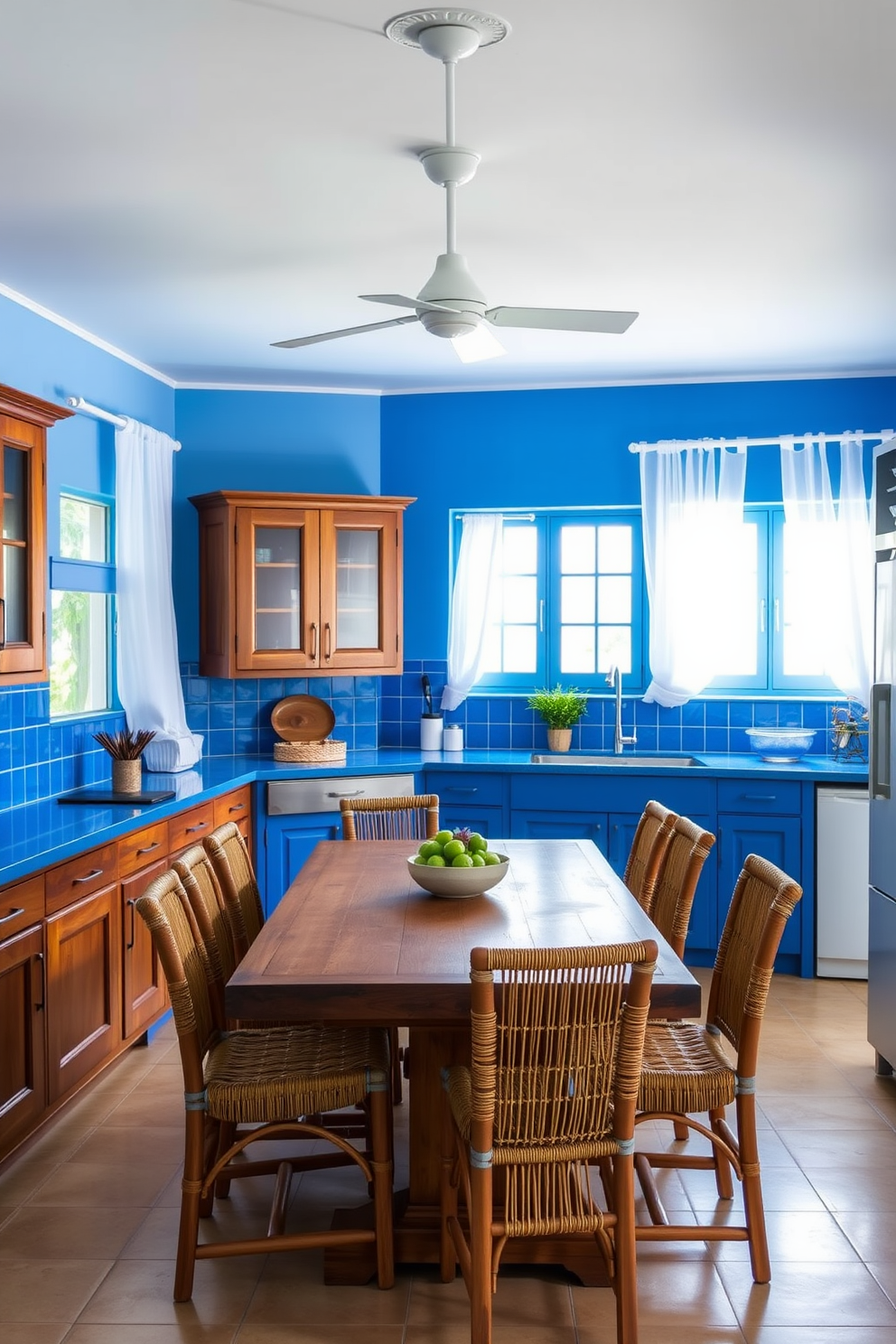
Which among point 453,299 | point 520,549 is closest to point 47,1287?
point 453,299

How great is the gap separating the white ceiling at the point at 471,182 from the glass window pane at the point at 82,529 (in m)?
0.71

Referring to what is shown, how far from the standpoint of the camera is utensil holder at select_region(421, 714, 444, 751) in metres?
5.96

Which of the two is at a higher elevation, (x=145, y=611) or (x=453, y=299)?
(x=453, y=299)

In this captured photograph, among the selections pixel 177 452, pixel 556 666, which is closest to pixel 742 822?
pixel 556 666

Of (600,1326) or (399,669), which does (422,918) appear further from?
(399,669)

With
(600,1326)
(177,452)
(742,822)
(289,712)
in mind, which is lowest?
(600,1326)

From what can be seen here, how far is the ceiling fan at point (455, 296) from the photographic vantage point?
2471 millimetres

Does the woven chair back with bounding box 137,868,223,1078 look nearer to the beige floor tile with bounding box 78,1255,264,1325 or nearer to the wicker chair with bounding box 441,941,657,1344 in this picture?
the beige floor tile with bounding box 78,1255,264,1325

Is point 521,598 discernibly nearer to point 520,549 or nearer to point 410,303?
point 520,549

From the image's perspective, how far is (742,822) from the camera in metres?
5.32

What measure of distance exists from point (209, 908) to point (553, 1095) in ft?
3.81

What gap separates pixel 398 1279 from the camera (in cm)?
281

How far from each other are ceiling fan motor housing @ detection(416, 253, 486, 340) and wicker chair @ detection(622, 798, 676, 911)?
4.79 ft

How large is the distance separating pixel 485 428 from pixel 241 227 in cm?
258
